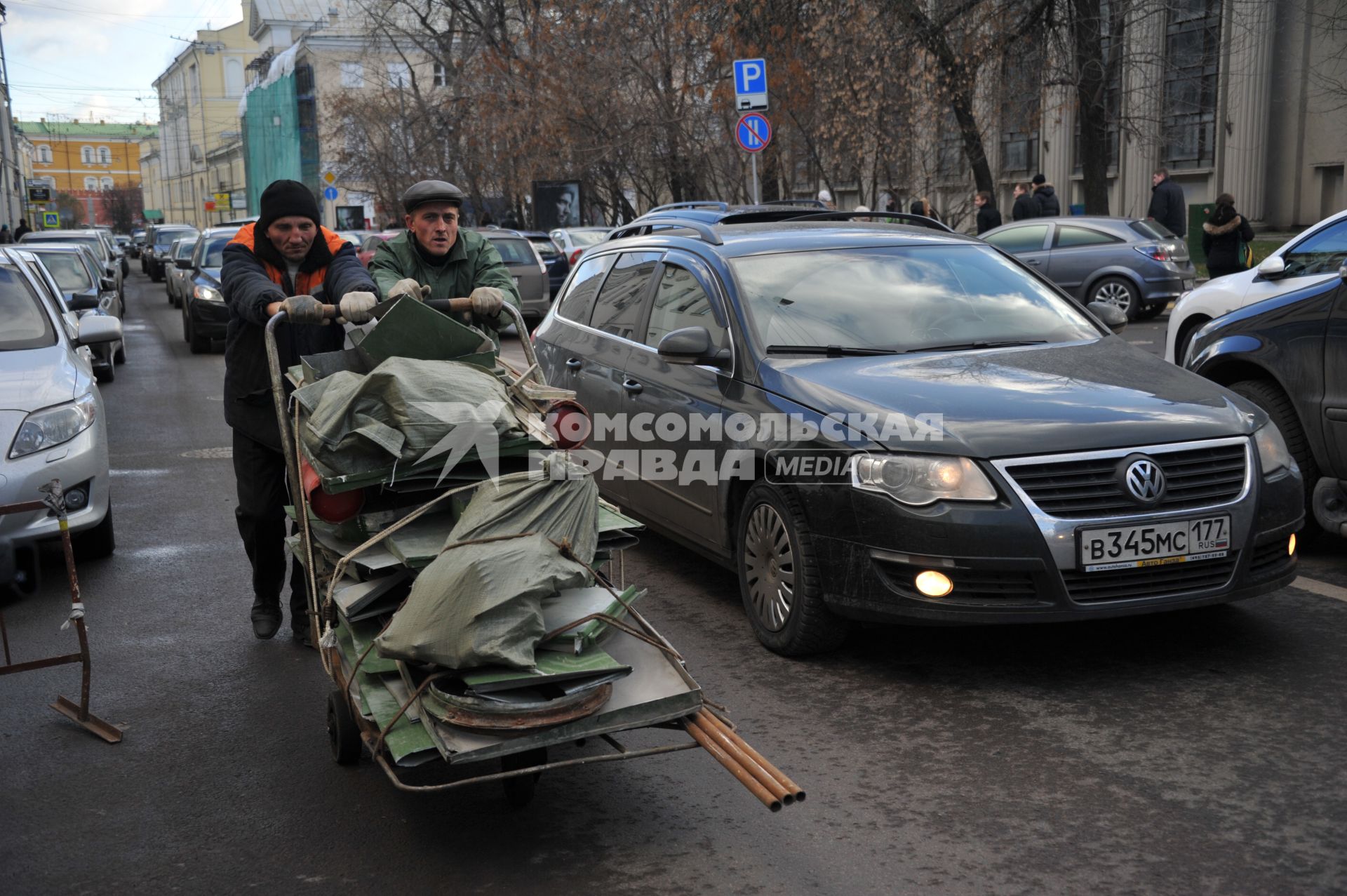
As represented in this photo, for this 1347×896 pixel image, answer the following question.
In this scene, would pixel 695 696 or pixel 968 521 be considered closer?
pixel 695 696

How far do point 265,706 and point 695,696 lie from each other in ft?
7.05

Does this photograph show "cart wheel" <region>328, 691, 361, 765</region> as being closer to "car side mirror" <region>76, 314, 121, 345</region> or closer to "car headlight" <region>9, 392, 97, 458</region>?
"car headlight" <region>9, 392, 97, 458</region>

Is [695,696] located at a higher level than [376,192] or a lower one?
lower

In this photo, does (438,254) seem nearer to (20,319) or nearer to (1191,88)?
(20,319)

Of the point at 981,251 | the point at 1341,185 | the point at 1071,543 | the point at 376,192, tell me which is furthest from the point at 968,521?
the point at 376,192

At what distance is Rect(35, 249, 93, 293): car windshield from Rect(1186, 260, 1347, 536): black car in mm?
14870

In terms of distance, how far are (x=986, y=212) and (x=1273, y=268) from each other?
17085mm

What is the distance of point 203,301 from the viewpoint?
64.8 ft

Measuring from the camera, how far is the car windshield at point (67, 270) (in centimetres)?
1752

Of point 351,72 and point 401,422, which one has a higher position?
point 351,72

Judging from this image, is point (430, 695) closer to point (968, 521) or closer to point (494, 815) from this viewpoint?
point (494, 815)

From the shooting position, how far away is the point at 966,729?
14.5 feet

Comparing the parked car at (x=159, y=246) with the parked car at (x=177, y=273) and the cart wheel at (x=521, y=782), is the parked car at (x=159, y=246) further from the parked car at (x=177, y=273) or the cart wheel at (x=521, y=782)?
the cart wheel at (x=521, y=782)

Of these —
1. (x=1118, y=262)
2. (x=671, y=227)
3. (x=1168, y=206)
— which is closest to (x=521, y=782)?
(x=671, y=227)
